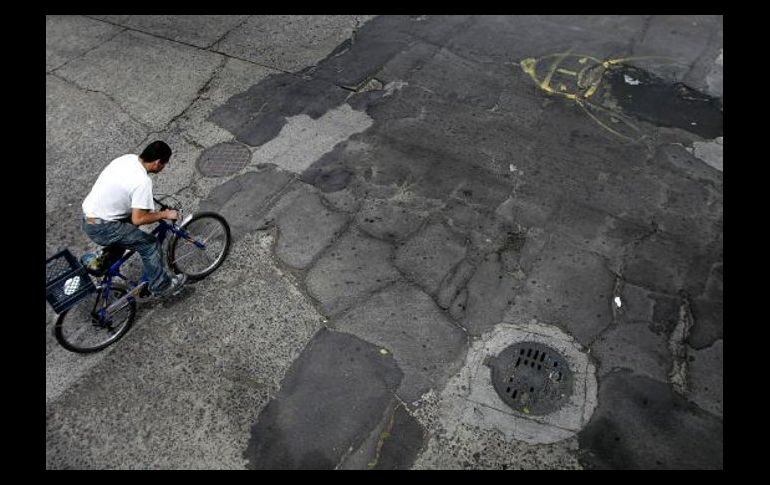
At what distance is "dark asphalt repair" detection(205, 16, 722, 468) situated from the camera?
503 cm

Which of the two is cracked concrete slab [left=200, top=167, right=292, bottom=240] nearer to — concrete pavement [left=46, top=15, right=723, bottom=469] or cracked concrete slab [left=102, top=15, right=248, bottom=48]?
concrete pavement [left=46, top=15, right=723, bottom=469]

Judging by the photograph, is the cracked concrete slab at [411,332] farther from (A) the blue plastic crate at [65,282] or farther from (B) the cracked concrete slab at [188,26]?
(B) the cracked concrete slab at [188,26]

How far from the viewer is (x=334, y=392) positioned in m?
5.26

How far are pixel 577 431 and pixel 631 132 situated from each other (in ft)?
17.4

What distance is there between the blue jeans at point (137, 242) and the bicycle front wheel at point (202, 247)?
1.40 feet

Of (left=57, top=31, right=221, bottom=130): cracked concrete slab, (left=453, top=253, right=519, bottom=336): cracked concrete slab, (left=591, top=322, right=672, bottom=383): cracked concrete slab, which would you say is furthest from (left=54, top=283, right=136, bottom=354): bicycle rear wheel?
(left=591, top=322, right=672, bottom=383): cracked concrete slab

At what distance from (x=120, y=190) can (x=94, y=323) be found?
65.6 inches

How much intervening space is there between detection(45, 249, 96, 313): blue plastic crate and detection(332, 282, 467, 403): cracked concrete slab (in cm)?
267

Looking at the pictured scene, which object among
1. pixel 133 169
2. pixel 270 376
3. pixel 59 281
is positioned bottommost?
pixel 270 376

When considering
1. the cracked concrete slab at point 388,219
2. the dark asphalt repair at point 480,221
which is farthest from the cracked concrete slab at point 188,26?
the cracked concrete slab at point 388,219

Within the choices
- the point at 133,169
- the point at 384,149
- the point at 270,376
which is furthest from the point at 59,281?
the point at 384,149

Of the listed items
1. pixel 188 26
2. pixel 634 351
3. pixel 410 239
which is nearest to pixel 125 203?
pixel 410 239

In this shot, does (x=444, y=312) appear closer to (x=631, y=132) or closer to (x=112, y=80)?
(x=631, y=132)

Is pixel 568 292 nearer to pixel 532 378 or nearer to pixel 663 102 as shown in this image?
pixel 532 378
